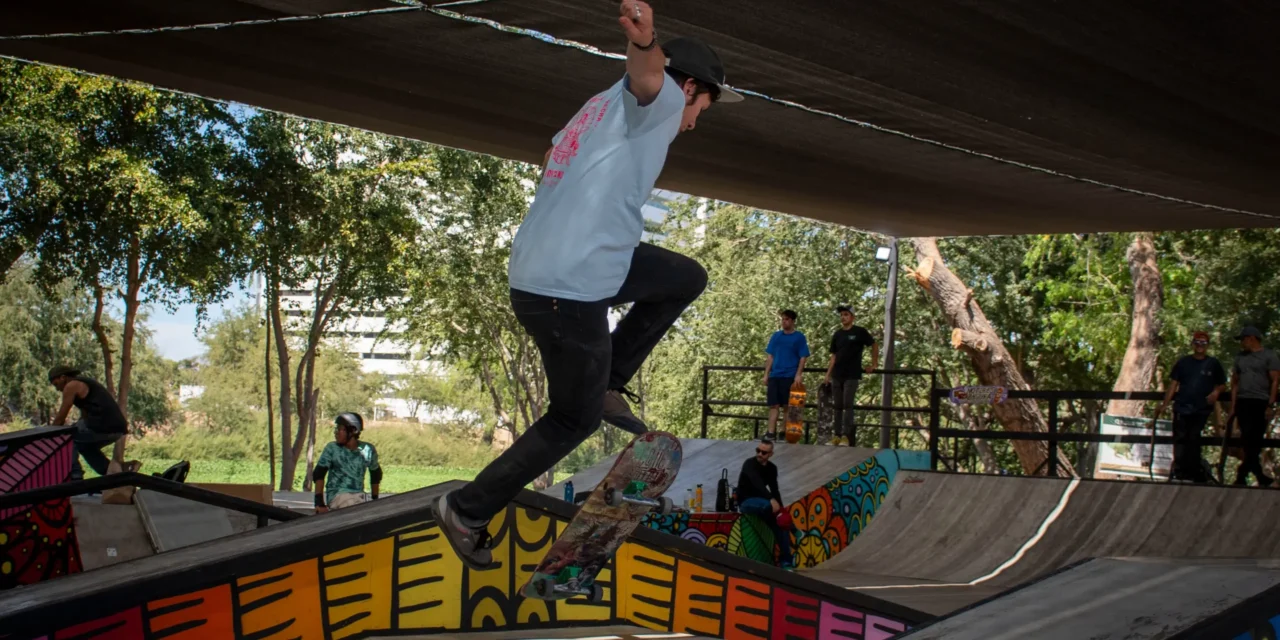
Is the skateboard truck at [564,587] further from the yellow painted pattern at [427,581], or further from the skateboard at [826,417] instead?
the skateboard at [826,417]

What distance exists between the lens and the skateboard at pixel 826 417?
1422 cm

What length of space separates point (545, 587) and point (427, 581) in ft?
3.04

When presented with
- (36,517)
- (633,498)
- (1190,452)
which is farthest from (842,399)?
(633,498)

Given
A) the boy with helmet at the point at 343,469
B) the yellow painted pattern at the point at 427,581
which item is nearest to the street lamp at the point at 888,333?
the boy with helmet at the point at 343,469

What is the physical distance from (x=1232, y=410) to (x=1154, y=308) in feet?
38.1

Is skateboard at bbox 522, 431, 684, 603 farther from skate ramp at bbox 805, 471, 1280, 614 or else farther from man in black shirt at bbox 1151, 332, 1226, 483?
man in black shirt at bbox 1151, 332, 1226, 483

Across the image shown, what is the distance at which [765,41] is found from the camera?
613 centimetres

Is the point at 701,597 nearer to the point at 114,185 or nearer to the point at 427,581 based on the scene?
the point at 427,581

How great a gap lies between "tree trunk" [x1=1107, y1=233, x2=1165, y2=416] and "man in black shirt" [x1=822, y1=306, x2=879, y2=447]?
961cm

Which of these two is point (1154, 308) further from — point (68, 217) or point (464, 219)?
point (68, 217)

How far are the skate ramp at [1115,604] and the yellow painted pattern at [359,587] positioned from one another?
2049 mm

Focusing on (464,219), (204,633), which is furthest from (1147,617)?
(464,219)

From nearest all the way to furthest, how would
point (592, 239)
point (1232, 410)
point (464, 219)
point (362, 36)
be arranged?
1. point (592, 239)
2. point (362, 36)
3. point (1232, 410)
4. point (464, 219)

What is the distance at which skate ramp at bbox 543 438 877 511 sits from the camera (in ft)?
42.7
